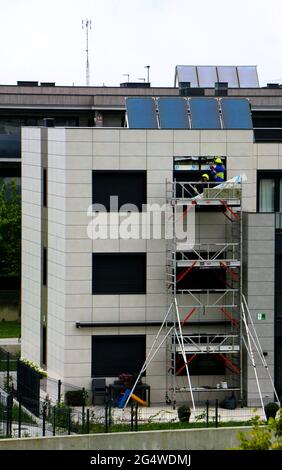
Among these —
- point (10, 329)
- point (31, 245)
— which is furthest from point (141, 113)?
point (10, 329)

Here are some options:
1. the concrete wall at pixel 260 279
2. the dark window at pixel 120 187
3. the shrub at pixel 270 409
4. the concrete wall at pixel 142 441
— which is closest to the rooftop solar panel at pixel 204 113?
the dark window at pixel 120 187

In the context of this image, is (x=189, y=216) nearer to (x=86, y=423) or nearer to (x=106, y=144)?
(x=106, y=144)

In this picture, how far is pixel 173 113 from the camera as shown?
53594 mm

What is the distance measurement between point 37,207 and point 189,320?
770 centimetres

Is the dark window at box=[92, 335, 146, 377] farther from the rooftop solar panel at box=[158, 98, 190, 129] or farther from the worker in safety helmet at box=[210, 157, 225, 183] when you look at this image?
the rooftop solar panel at box=[158, 98, 190, 129]

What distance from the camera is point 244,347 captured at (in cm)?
5178

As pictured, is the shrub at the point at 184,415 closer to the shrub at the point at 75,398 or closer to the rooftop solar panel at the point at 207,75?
the shrub at the point at 75,398

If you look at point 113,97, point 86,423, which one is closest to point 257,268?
point 86,423

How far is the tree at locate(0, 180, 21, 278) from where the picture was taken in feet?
260

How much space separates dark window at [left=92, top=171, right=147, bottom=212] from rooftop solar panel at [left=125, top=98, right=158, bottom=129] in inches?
65.2

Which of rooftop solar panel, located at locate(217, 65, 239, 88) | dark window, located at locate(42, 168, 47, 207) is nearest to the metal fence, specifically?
dark window, located at locate(42, 168, 47, 207)

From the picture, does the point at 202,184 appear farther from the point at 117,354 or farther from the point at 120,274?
the point at 117,354

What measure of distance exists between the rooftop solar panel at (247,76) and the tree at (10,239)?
13.4 metres

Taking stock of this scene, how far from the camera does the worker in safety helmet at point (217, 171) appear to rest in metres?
52.0
